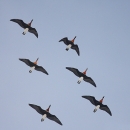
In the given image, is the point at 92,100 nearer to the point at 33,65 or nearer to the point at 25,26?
the point at 33,65

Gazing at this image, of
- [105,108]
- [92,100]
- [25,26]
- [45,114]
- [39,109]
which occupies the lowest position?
[45,114]

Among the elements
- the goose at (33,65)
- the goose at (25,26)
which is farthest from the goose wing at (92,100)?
the goose at (25,26)

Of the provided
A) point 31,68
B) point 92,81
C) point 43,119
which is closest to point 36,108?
point 43,119

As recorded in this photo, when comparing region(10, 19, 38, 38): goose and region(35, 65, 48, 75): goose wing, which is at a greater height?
region(10, 19, 38, 38): goose

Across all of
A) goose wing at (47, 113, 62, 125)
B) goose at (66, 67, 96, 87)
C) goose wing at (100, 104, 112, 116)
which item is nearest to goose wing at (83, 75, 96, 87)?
goose at (66, 67, 96, 87)

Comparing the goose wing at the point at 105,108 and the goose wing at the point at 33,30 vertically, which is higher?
the goose wing at the point at 33,30

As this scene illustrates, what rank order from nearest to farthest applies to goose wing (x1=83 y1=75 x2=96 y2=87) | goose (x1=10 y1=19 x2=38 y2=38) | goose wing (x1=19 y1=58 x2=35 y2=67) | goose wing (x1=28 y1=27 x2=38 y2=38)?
goose wing (x1=19 y1=58 x2=35 y2=67)
goose wing (x1=83 y1=75 x2=96 y2=87)
goose (x1=10 y1=19 x2=38 y2=38)
goose wing (x1=28 y1=27 x2=38 y2=38)

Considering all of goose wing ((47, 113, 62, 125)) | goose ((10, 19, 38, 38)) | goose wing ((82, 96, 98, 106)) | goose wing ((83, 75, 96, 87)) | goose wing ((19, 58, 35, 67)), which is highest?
goose ((10, 19, 38, 38))

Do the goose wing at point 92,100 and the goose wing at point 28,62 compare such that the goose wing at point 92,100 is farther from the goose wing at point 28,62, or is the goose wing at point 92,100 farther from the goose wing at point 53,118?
the goose wing at point 28,62

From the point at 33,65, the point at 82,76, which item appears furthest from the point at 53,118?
the point at 33,65

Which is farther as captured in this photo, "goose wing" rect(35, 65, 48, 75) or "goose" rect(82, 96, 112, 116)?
"goose wing" rect(35, 65, 48, 75)

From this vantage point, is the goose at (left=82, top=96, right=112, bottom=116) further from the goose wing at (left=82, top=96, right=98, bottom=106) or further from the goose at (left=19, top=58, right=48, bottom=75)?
the goose at (left=19, top=58, right=48, bottom=75)

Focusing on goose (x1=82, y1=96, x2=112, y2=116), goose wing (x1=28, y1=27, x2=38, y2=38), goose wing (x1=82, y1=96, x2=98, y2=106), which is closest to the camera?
goose (x1=82, y1=96, x2=112, y2=116)

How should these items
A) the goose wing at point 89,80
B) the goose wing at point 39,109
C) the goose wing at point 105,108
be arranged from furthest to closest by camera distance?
the goose wing at point 89,80
the goose wing at point 105,108
the goose wing at point 39,109
